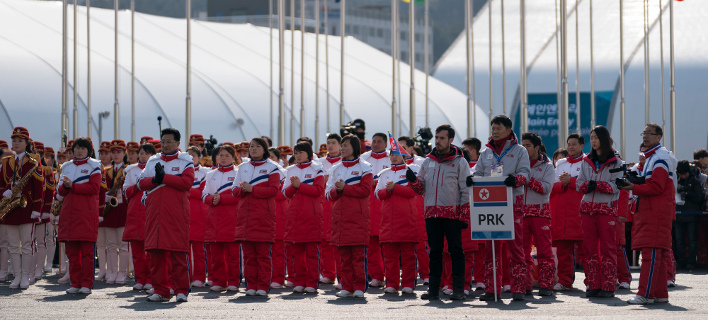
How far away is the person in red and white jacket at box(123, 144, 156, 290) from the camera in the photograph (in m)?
13.2

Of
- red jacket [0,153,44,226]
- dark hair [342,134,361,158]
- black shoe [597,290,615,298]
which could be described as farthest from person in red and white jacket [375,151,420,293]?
red jacket [0,153,44,226]

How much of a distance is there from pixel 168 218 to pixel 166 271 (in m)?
0.69

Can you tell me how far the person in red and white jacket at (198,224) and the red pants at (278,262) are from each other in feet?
3.65

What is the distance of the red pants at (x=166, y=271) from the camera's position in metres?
11.2

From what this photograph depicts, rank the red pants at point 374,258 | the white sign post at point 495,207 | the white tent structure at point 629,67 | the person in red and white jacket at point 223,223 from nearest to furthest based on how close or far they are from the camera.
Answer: the white sign post at point 495,207
the person in red and white jacket at point 223,223
the red pants at point 374,258
the white tent structure at point 629,67

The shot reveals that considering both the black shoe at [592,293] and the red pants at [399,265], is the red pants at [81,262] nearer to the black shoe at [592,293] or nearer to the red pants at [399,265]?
the red pants at [399,265]

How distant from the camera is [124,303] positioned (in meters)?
11.2

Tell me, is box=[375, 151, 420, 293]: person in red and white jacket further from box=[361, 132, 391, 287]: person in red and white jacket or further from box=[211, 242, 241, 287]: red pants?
box=[211, 242, 241, 287]: red pants

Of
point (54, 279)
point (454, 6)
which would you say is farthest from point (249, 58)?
point (454, 6)

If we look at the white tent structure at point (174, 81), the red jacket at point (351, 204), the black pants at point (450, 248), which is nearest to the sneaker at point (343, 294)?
the red jacket at point (351, 204)

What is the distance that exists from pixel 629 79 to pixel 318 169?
38437mm

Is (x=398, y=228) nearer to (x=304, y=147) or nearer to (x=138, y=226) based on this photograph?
(x=304, y=147)

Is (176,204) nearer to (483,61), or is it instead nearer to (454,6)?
(483,61)

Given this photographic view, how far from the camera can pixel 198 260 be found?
46.5 ft
